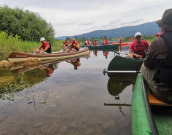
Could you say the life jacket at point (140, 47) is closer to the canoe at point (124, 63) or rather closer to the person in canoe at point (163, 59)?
the canoe at point (124, 63)

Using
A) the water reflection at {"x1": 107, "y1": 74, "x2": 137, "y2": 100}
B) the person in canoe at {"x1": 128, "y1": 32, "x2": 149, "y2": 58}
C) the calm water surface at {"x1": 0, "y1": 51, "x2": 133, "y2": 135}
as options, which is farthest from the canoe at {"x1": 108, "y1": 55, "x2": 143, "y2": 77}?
the person in canoe at {"x1": 128, "y1": 32, "x2": 149, "y2": 58}

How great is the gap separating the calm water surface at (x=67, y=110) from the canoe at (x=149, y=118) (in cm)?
80

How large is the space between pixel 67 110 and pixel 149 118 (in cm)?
264

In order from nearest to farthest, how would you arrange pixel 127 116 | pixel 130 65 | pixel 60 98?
pixel 127 116 → pixel 60 98 → pixel 130 65

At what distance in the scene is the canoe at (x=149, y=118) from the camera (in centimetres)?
195

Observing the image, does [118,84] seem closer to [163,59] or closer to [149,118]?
[163,59]

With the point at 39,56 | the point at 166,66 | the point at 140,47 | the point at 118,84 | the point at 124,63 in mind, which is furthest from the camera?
the point at 39,56

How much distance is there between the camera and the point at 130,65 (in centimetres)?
698

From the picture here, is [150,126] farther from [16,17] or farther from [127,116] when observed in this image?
[16,17]

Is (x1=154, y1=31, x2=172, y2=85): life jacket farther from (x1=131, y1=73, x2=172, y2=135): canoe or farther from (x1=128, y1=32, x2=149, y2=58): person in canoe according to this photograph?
(x1=128, y1=32, x2=149, y2=58): person in canoe

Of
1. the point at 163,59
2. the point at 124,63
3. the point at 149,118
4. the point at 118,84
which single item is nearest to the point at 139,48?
the point at 124,63

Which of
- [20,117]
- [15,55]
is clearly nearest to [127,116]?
[20,117]

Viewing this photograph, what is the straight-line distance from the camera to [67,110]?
429cm

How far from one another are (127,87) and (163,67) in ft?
11.6
